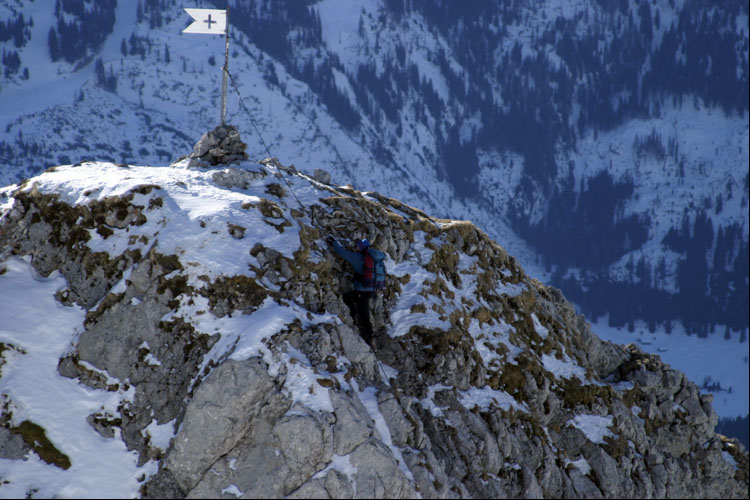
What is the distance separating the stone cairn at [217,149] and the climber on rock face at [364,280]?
913 centimetres

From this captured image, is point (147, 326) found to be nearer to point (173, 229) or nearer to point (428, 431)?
point (173, 229)

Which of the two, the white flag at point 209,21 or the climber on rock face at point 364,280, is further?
the white flag at point 209,21

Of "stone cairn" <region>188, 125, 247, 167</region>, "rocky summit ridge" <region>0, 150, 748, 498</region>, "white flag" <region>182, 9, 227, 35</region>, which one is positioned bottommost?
"rocky summit ridge" <region>0, 150, 748, 498</region>

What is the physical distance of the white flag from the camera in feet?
111

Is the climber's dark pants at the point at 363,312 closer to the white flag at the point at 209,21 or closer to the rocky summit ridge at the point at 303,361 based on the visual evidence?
the rocky summit ridge at the point at 303,361

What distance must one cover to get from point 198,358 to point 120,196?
9.19 metres

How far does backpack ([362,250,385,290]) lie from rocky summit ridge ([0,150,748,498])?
1.48 metres

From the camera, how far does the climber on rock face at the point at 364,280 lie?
28594 mm

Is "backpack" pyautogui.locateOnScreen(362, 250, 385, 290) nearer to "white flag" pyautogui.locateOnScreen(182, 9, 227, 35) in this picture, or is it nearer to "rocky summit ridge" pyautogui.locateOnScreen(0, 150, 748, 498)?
"rocky summit ridge" pyautogui.locateOnScreen(0, 150, 748, 498)

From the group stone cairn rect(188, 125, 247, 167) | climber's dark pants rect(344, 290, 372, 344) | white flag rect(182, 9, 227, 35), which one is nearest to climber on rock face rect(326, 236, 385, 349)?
climber's dark pants rect(344, 290, 372, 344)

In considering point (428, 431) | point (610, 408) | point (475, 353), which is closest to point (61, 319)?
point (428, 431)

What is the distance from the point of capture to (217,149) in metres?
33.8

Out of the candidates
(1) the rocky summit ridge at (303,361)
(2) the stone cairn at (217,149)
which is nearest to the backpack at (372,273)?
(1) the rocky summit ridge at (303,361)

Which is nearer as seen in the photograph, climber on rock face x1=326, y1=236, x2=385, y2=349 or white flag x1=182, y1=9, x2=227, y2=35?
climber on rock face x1=326, y1=236, x2=385, y2=349
